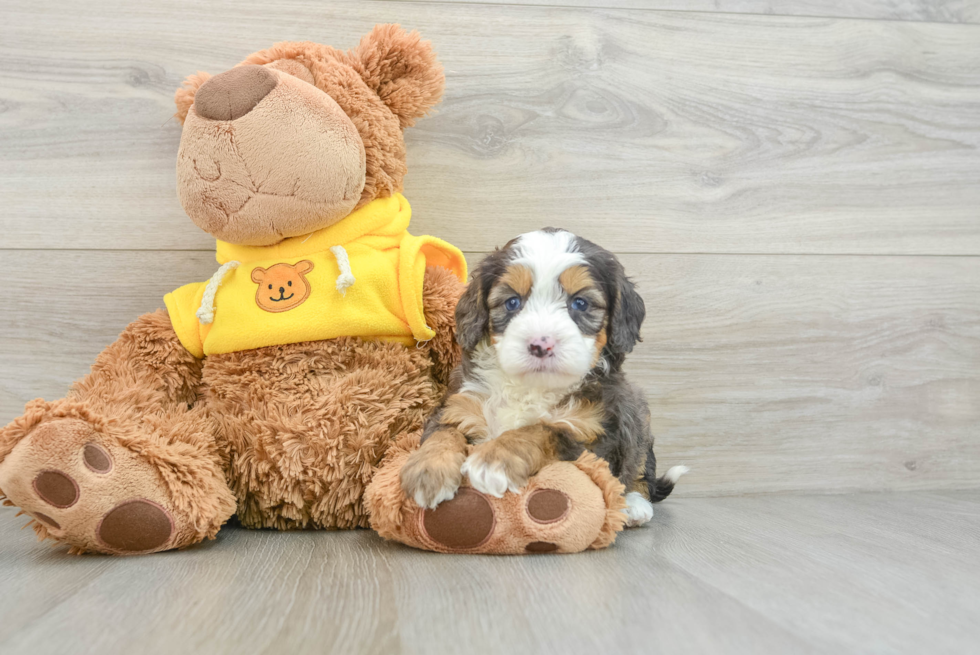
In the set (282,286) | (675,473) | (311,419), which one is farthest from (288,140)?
(675,473)

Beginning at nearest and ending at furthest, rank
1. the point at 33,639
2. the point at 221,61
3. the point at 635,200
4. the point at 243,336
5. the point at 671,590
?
the point at 33,639, the point at 671,590, the point at 243,336, the point at 221,61, the point at 635,200

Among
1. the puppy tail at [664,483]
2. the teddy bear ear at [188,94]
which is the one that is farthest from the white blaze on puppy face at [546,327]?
the teddy bear ear at [188,94]

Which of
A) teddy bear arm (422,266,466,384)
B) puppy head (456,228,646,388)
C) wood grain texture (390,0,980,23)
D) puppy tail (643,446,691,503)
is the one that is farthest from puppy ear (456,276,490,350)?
wood grain texture (390,0,980,23)

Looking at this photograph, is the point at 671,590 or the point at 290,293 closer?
the point at 671,590

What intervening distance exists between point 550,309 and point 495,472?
32 cm

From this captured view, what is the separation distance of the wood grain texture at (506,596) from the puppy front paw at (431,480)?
0.11 metres

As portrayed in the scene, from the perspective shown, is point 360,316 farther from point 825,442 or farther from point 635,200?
point 825,442

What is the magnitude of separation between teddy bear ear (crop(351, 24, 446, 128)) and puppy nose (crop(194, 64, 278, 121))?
230 millimetres

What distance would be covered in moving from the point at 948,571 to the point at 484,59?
1546mm

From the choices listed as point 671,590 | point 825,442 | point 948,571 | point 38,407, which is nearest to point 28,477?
point 38,407

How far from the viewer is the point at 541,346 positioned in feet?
4.20

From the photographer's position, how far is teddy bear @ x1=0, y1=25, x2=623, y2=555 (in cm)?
130

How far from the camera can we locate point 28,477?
123 centimetres

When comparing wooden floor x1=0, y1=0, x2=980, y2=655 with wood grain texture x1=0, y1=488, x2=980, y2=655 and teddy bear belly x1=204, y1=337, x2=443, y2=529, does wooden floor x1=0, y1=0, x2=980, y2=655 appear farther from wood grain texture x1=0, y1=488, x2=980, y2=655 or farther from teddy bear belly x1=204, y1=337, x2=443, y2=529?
teddy bear belly x1=204, y1=337, x2=443, y2=529
